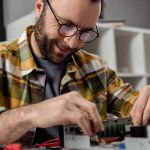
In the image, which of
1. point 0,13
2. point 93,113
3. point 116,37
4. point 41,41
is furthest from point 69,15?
point 116,37

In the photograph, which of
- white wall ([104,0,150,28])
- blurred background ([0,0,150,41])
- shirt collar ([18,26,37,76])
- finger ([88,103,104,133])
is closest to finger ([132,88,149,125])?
finger ([88,103,104,133])

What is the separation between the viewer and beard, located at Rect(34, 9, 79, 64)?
128 centimetres

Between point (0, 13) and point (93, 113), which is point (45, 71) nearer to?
point (93, 113)

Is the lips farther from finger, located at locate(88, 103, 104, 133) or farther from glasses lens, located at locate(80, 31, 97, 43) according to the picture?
finger, located at locate(88, 103, 104, 133)

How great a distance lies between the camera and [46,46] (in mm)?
1291

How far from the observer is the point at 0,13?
2314 mm

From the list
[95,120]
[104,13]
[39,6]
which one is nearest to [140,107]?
[95,120]

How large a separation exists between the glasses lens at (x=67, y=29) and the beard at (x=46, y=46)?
0.16ft

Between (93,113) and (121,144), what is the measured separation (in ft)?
0.34

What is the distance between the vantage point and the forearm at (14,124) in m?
0.87

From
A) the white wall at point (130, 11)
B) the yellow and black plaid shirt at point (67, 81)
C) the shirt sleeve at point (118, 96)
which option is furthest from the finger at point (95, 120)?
the white wall at point (130, 11)

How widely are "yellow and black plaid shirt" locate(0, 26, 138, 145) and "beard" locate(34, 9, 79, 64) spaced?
0.06 m

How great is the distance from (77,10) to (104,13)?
6.11ft

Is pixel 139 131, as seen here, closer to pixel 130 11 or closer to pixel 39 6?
pixel 39 6
